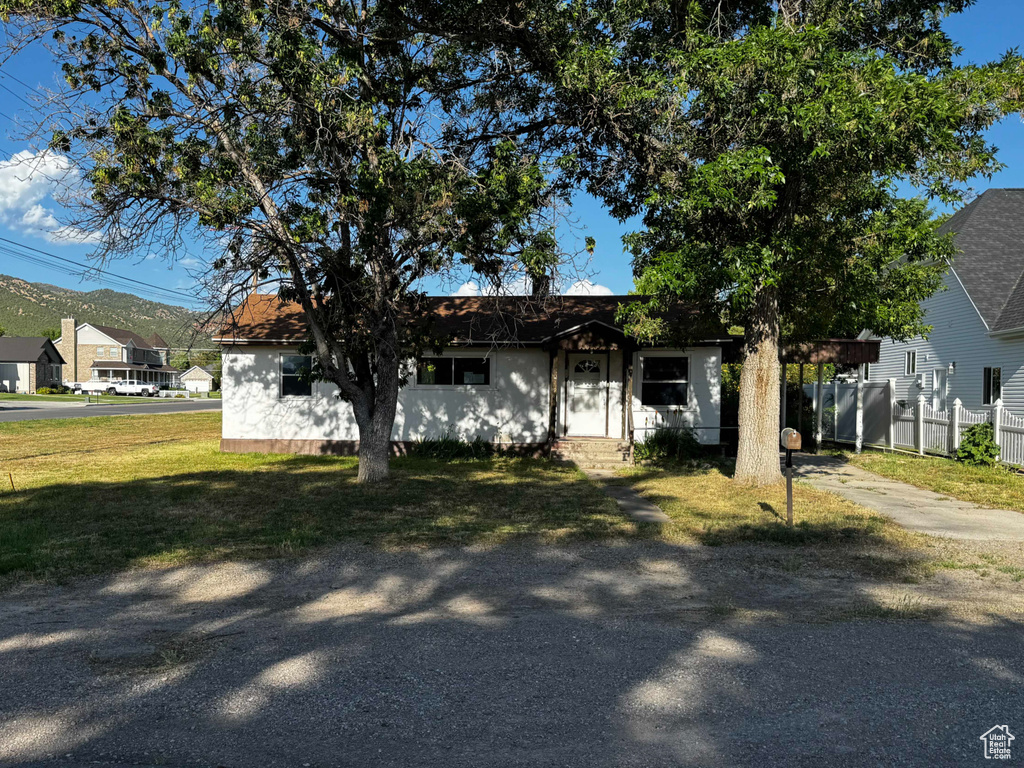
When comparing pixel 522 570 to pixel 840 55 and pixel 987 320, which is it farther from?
pixel 987 320

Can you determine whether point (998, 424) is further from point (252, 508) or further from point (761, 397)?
point (252, 508)

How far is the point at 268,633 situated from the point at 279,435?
13864mm

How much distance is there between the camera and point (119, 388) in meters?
69.9

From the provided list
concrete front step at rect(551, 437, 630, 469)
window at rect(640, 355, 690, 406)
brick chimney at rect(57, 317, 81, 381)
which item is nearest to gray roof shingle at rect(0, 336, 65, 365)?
brick chimney at rect(57, 317, 81, 381)

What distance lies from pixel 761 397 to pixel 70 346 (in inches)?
3495

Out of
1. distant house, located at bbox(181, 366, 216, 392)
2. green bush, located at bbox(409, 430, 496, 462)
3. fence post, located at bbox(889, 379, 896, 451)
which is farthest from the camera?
distant house, located at bbox(181, 366, 216, 392)

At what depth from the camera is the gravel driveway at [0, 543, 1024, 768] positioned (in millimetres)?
3648

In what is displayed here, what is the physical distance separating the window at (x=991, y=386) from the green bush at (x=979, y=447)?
197 inches

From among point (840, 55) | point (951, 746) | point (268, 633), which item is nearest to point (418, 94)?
point (840, 55)

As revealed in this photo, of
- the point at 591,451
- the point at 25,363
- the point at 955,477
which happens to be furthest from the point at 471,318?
the point at 25,363

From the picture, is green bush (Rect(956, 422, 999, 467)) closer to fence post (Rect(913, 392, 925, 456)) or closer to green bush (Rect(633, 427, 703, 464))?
fence post (Rect(913, 392, 925, 456))

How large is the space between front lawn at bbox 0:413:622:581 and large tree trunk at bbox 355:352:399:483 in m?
0.40

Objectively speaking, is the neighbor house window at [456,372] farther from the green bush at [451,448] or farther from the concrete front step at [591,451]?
the concrete front step at [591,451]

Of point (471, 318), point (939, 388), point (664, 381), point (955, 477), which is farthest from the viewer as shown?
point (939, 388)
